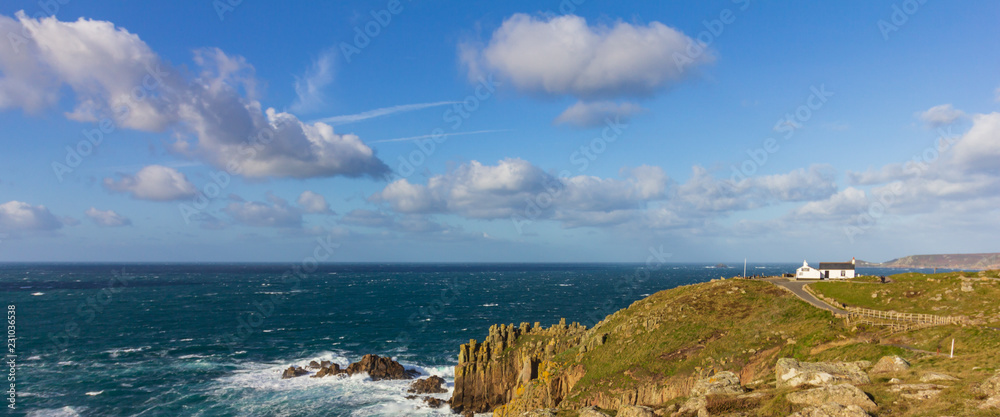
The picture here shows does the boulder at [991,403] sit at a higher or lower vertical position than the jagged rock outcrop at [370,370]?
higher

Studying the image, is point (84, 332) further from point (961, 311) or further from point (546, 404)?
point (961, 311)

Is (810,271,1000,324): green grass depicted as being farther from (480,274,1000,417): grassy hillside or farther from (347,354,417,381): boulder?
(347,354,417,381): boulder

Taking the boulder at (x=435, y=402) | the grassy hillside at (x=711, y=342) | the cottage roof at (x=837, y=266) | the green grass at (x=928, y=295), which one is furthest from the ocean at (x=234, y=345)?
the green grass at (x=928, y=295)

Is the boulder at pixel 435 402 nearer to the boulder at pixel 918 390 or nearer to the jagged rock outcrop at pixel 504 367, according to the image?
the jagged rock outcrop at pixel 504 367

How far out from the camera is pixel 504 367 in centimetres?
5834

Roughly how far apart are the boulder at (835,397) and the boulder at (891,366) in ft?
26.8

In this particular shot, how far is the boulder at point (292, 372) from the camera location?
218 ft

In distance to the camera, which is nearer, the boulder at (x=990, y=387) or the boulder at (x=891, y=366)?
the boulder at (x=990, y=387)

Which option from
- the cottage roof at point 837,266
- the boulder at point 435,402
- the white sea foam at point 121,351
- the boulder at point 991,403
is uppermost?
the cottage roof at point 837,266

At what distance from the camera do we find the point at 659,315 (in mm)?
54781

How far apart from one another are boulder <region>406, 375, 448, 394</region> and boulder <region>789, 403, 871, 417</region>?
1982 inches

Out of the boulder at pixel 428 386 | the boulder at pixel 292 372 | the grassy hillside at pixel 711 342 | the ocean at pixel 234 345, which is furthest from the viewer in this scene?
the boulder at pixel 292 372

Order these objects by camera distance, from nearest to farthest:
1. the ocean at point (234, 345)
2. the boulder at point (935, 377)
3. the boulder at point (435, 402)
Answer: the boulder at point (935, 377), the ocean at point (234, 345), the boulder at point (435, 402)

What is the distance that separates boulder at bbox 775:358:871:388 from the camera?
2467 cm
